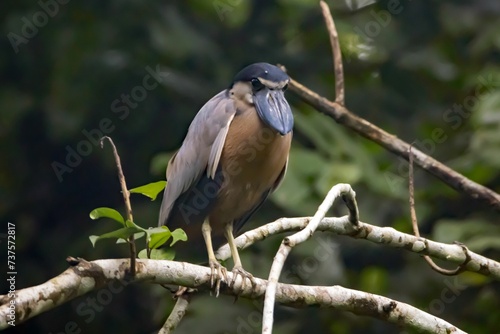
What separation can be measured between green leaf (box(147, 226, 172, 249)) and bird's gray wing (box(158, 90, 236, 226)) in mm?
948

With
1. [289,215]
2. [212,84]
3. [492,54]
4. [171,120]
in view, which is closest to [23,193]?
[171,120]

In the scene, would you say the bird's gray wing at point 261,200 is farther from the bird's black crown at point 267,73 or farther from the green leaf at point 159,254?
the green leaf at point 159,254

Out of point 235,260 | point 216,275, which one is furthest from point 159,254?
point 235,260

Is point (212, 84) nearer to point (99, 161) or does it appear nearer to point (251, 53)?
point (251, 53)

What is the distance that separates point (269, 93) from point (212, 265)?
773 mm

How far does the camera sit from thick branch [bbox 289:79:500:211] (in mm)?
3449

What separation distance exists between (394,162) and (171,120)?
56.9 inches

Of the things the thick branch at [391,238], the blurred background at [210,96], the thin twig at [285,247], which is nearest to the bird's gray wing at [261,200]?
the blurred background at [210,96]

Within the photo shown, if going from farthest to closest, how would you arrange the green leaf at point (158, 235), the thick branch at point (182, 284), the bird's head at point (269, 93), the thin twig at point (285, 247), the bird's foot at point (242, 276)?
the bird's head at point (269, 93)
the bird's foot at point (242, 276)
the green leaf at point (158, 235)
the thin twig at point (285, 247)
the thick branch at point (182, 284)

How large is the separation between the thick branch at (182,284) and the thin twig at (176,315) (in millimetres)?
177

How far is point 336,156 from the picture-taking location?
13.7 feet

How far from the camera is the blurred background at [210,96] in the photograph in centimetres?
437

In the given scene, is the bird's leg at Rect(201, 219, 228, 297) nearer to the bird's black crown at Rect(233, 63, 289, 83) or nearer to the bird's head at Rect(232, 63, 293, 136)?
the bird's head at Rect(232, 63, 293, 136)

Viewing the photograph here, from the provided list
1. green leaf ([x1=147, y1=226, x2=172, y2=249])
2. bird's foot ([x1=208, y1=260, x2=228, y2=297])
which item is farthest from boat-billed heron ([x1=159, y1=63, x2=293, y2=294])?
green leaf ([x1=147, y1=226, x2=172, y2=249])
